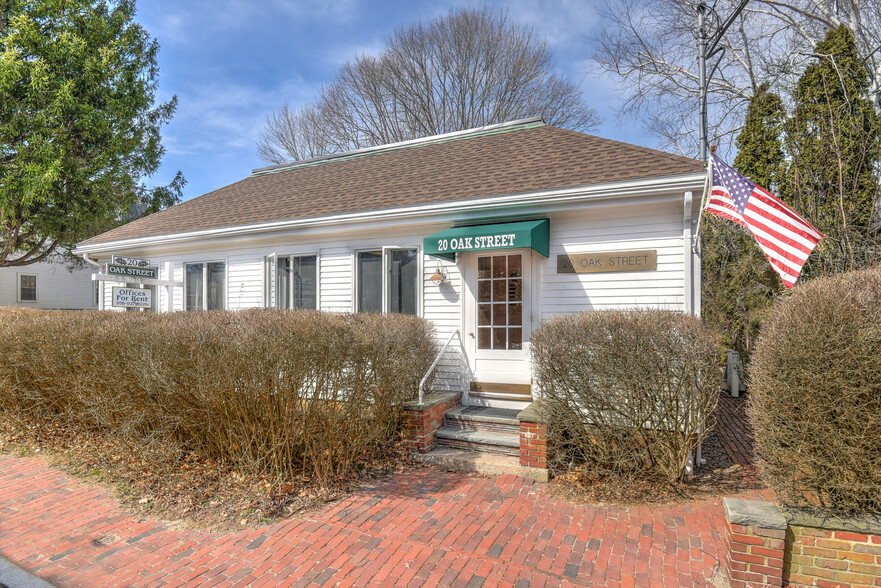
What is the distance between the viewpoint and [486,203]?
676 cm

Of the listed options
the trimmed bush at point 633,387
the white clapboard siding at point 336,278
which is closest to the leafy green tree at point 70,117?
the white clapboard siding at point 336,278

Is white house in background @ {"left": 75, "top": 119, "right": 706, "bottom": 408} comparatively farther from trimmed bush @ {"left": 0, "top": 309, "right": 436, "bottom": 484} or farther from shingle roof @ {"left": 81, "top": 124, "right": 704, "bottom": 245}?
trimmed bush @ {"left": 0, "top": 309, "right": 436, "bottom": 484}

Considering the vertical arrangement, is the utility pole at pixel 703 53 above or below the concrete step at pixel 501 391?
above

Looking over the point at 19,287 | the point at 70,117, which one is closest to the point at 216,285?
the point at 70,117

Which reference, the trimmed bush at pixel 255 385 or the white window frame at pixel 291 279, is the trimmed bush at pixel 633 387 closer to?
the trimmed bush at pixel 255 385

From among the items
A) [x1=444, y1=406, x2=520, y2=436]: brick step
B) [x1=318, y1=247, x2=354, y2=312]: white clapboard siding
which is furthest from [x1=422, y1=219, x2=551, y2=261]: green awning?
[x1=444, y1=406, x2=520, y2=436]: brick step

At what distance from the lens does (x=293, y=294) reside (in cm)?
859

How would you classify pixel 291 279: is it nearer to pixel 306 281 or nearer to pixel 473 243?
pixel 306 281

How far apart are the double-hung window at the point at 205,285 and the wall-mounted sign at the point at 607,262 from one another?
6964mm

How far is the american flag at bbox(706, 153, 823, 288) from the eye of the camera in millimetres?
4152

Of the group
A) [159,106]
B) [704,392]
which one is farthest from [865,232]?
[159,106]

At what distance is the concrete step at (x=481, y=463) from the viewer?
4832 millimetres

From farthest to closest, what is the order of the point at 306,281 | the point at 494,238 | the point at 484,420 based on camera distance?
1. the point at 306,281
2. the point at 494,238
3. the point at 484,420

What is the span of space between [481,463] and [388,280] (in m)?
3.61
